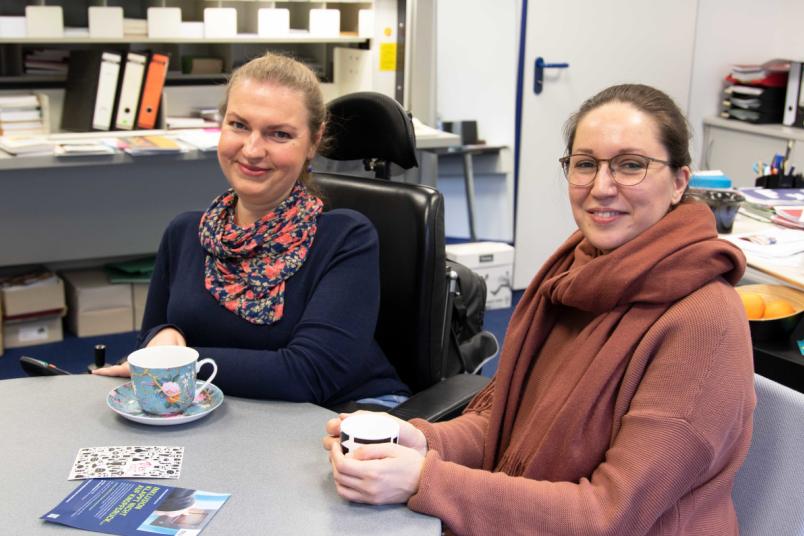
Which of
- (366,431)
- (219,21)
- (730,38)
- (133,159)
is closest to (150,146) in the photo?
(133,159)

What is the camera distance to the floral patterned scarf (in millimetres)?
1649

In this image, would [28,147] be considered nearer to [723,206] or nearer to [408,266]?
[408,266]

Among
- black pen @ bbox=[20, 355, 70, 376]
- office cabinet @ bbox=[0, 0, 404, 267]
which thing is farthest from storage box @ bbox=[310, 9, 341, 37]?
black pen @ bbox=[20, 355, 70, 376]

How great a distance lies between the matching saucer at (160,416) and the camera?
4.40 ft

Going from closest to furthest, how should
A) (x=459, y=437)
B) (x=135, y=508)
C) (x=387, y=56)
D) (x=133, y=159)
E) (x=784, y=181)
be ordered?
(x=135, y=508), (x=459, y=437), (x=784, y=181), (x=133, y=159), (x=387, y=56)

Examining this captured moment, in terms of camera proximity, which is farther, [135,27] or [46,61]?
[46,61]

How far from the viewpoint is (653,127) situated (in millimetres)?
1286

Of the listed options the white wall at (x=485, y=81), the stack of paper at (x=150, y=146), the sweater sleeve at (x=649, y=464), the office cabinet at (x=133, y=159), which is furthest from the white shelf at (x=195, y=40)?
the sweater sleeve at (x=649, y=464)

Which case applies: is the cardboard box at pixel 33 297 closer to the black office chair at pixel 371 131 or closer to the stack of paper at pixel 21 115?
the stack of paper at pixel 21 115

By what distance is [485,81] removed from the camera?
15.9 ft

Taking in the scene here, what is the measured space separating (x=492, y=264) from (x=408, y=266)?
8.02ft

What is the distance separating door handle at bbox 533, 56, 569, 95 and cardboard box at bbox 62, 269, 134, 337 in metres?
2.16

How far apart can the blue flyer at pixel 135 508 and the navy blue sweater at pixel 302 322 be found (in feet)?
1.13

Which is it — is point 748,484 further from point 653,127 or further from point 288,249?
point 288,249
